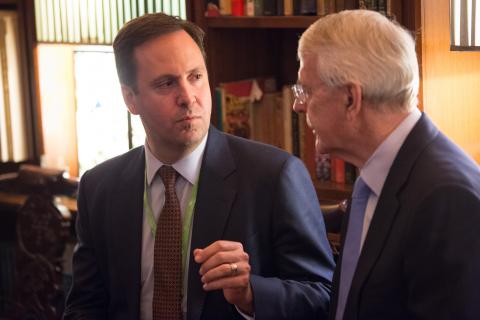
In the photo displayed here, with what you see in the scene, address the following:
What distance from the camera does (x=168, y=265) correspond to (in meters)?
1.90

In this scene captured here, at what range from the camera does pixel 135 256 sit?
1964 millimetres

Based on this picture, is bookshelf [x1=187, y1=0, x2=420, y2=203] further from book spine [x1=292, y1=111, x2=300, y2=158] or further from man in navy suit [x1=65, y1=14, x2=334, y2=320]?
man in navy suit [x1=65, y1=14, x2=334, y2=320]

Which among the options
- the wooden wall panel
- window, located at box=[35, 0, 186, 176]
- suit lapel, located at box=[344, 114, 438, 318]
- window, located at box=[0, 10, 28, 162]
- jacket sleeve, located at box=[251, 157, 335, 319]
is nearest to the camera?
suit lapel, located at box=[344, 114, 438, 318]

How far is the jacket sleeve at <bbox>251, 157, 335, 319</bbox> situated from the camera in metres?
1.78

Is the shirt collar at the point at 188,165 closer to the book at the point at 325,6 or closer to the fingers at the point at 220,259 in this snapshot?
the fingers at the point at 220,259

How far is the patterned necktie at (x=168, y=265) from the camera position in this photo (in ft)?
6.20

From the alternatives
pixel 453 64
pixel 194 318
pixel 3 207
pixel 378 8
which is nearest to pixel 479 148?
pixel 453 64

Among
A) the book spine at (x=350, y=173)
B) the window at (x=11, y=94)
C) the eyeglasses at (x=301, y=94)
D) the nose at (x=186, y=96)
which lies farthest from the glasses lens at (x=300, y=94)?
the window at (x=11, y=94)

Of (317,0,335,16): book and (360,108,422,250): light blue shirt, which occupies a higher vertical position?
(317,0,335,16): book

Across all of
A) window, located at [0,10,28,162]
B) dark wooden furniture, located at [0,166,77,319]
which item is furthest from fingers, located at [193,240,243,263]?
window, located at [0,10,28,162]

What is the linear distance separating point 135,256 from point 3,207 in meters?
1.67

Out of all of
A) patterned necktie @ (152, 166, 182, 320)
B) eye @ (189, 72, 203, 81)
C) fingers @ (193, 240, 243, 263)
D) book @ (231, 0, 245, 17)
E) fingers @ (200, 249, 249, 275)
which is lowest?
patterned necktie @ (152, 166, 182, 320)

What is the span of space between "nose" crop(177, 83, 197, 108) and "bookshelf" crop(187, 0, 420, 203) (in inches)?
24.1

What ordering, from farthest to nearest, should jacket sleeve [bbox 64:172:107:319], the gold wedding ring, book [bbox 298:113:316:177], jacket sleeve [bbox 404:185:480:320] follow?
book [bbox 298:113:316:177], jacket sleeve [bbox 64:172:107:319], the gold wedding ring, jacket sleeve [bbox 404:185:480:320]
